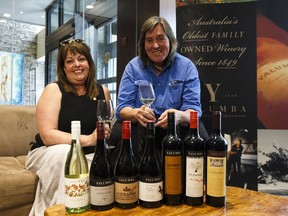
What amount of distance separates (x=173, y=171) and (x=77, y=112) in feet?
3.36

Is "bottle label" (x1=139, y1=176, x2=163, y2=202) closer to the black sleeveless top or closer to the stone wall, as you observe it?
the black sleeveless top

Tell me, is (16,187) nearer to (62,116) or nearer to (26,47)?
(62,116)

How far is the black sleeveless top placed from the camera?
180 centimetres

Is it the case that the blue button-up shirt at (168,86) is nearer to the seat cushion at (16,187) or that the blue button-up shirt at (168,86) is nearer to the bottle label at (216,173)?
the seat cushion at (16,187)

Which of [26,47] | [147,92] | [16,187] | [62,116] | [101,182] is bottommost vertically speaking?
[16,187]

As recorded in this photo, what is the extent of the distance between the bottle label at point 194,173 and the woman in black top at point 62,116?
754mm

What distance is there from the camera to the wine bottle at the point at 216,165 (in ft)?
3.10

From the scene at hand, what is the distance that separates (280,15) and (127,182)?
5.01ft

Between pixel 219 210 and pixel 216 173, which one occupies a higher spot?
pixel 216 173

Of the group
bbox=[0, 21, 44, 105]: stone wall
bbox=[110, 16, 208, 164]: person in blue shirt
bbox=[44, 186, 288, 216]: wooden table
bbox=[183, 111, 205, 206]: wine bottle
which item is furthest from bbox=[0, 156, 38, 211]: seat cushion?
Result: bbox=[0, 21, 44, 105]: stone wall

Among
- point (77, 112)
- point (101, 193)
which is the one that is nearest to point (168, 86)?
point (77, 112)

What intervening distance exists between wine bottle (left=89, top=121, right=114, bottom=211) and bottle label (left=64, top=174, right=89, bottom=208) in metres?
0.02

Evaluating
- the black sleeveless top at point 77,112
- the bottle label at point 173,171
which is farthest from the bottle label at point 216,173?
the black sleeveless top at point 77,112

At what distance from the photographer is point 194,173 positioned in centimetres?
96
